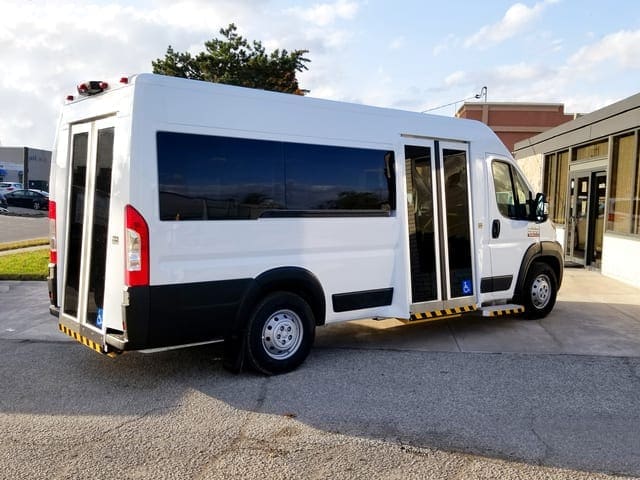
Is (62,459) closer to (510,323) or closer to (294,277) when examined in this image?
(294,277)

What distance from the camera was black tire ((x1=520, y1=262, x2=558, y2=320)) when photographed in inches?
309

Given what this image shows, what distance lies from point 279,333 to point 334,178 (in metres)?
1.63

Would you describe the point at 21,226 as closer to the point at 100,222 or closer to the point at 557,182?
the point at 557,182

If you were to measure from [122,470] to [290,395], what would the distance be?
1.71 metres

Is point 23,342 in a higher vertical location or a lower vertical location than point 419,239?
lower

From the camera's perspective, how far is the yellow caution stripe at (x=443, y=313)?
6627 mm

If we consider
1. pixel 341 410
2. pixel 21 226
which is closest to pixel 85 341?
pixel 341 410

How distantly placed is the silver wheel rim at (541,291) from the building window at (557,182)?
7715mm

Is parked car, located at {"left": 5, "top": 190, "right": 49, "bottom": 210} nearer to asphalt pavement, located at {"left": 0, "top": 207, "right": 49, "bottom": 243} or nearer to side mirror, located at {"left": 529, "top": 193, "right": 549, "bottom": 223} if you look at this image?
asphalt pavement, located at {"left": 0, "top": 207, "right": 49, "bottom": 243}

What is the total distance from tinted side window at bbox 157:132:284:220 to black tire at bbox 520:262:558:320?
4074mm

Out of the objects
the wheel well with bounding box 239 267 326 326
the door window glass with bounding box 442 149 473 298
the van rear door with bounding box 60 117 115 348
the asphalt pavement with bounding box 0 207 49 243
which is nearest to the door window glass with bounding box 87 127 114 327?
the van rear door with bounding box 60 117 115 348

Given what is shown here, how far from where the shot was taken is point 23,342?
6.76m

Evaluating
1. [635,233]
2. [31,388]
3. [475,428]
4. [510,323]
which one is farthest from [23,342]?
[635,233]

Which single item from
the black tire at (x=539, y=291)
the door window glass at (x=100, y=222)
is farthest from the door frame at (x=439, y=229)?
the door window glass at (x=100, y=222)
